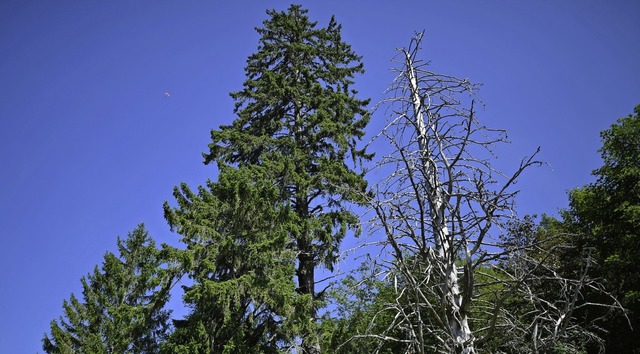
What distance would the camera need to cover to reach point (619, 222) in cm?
1546

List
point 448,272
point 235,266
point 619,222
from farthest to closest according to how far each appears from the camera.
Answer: point 619,222, point 235,266, point 448,272

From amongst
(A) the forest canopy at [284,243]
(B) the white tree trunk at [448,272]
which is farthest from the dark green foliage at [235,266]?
(B) the white tree trunk at [448,272]

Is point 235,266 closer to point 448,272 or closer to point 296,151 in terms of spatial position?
point 296,151

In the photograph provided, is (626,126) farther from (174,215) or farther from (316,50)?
(174,215)

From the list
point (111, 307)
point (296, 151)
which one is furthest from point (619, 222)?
point (111, 307)

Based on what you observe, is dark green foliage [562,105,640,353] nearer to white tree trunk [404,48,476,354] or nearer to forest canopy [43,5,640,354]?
forest canopy [43,5,640,354]

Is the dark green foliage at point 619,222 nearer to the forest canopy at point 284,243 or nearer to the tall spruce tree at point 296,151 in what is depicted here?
the forest canopy at point 284,243

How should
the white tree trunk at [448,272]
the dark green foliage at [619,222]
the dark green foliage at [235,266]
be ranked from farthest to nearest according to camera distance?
the dark green foliage at [619,222]
the dark green foliage at [235,266]
the white tree trunk at [448,272]

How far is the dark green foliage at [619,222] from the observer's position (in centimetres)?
1438

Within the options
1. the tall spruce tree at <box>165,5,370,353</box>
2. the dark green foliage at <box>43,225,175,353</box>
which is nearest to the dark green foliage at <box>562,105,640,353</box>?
the tall spruce tree at <box>165,5,370,353</box>

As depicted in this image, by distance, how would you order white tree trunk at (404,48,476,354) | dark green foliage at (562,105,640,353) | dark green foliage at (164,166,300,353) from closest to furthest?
1. white tree trunk at (404,48,476,354)
2. dark green foliage at (164,166,300,353)
3. dark green foliage at (562,105,640,353)

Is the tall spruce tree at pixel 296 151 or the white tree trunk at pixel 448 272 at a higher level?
the tall spruce tree at pixel 296 151

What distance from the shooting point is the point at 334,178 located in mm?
13898

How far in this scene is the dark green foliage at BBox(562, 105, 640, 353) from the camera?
47.2 feet
